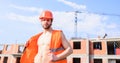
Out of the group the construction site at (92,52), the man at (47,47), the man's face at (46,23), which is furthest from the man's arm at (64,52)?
the construction site at (92,52)

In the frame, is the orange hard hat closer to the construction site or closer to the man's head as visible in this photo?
the man's head

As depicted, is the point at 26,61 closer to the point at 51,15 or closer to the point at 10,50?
the point at 51,15

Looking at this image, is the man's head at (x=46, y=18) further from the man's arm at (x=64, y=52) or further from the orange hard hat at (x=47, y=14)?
the man's arm at (x=64, y=52)

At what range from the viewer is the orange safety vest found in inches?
135

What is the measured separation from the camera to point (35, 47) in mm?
3645

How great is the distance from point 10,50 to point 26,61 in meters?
39.3

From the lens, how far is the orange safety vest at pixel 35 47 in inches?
135

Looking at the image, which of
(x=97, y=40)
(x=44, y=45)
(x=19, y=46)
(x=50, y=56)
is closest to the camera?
(x=50, y=56)

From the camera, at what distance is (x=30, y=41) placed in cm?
372

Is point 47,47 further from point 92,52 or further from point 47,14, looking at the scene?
point 92,52

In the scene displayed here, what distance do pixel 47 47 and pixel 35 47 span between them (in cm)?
26

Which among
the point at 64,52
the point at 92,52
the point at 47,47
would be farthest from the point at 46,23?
the point at 92,52

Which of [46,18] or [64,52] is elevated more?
[46,18]

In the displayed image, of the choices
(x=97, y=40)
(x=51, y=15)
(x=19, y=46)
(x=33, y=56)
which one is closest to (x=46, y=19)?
(x=51, y=15)
